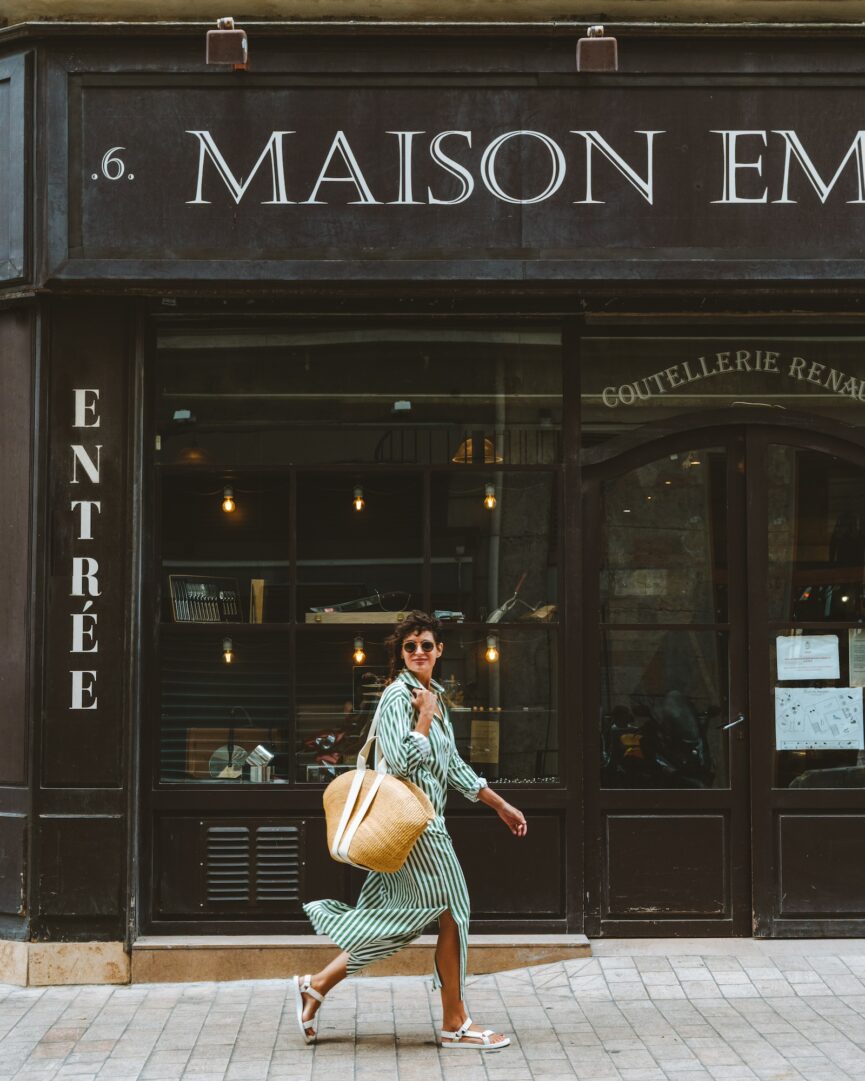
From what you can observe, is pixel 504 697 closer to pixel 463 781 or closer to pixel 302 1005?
pixel 463 781

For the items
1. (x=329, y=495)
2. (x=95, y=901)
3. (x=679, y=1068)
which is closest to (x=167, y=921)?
(x=95, y=901)

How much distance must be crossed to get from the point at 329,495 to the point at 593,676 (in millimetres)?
1730

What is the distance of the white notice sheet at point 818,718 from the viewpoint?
25.7ft

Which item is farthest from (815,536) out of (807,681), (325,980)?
(325,980)

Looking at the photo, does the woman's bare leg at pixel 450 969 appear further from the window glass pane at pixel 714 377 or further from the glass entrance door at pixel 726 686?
the window glass pane at pixel 714 377

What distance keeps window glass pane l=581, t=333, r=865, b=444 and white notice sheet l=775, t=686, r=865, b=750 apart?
59.1 inches

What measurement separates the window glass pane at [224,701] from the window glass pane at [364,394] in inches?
39.1

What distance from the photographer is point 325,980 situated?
6.23m

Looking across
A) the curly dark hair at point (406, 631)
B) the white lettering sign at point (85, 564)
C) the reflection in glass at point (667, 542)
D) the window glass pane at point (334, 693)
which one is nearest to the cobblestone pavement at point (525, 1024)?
the window glass pane at point (334, 693)

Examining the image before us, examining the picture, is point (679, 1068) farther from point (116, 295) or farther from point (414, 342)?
point (116, 295)

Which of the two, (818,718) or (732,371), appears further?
(732,371)

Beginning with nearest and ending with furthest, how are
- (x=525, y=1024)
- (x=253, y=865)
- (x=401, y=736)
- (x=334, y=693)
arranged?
(x=401, y=736) < (x=525, y=1024) < (x=253, y=865) < (x=334, y=693)

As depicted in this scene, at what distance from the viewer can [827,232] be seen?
24.6 ft

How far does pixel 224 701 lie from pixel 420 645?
1.89 m
